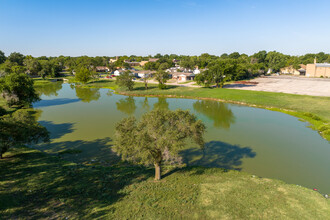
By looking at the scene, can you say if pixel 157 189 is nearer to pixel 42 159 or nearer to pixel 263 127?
pixel 42 159

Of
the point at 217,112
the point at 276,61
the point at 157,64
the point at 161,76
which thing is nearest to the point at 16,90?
the point at 161,76

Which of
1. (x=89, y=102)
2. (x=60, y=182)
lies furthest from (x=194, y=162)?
(x=89, y=102)

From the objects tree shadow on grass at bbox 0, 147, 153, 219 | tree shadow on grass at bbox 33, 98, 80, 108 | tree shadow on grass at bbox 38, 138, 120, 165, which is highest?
tree shadow on grass at bbox 33, 98, 80, 108

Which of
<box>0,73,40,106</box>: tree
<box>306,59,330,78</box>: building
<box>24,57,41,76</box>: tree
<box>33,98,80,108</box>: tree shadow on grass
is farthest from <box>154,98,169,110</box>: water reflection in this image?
<box>306,59,330,78</box>: building

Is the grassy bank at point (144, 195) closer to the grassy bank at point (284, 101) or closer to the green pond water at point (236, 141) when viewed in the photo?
the green pond water at point (236, 141)

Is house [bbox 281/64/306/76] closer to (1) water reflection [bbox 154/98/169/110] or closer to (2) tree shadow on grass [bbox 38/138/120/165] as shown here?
(1) water reflection [bbox 154/98/169/110]

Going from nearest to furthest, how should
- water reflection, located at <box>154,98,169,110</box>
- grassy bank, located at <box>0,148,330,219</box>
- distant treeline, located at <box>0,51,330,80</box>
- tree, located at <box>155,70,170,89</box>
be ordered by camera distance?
grassy bank, located at <box>0,148,330,219</box>, water reflection, located at <box>154,98,169,110</box>, tree, located at <box>155,70,170,89</box>, distant treeline, located at <box>0,51,330,80</box>
